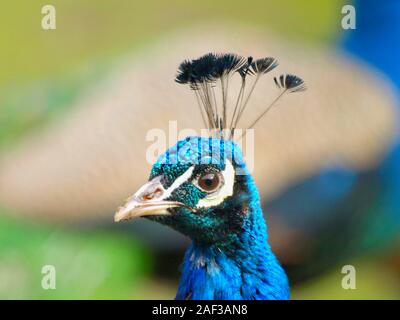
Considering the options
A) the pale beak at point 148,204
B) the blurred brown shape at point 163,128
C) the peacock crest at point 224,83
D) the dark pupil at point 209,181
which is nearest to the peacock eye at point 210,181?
the dark pupil at point 209,181

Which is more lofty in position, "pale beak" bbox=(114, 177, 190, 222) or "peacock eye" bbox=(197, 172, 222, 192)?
"peacock eye" bbox=(197, 172, 222, 192)

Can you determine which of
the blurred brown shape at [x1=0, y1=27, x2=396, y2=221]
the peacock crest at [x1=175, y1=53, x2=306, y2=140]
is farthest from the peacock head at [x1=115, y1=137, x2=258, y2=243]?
the blurred brown shape at [x1=0, y1=27, x2=396, y2=221]

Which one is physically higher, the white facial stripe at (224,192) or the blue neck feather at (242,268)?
the white facial stripe at (224,192)

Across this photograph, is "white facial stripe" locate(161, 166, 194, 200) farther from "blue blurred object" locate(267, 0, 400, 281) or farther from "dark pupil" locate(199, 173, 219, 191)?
"blue blurred object" locate(267, 0, 400, 281)

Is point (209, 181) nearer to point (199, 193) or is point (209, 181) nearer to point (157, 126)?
point (199, 193)

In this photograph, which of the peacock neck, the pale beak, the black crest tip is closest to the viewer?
the pale beak

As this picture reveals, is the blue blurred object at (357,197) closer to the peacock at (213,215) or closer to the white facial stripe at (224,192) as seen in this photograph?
the peacock at (213,215)
